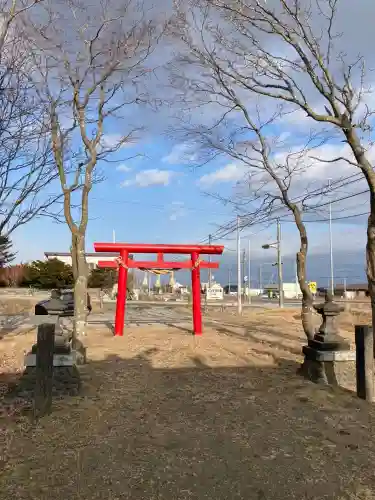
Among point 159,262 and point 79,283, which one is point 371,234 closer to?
point 79,283

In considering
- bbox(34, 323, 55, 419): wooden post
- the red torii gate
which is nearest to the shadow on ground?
bbox(34, 323, 55, 419): wooden post

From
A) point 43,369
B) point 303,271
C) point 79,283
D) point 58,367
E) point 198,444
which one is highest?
point 303,271

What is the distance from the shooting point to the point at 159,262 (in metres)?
14.4

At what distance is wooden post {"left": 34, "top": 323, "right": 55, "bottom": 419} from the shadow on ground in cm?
20

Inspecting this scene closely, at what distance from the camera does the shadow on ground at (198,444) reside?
3865mm

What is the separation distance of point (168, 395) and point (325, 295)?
2.90 meters

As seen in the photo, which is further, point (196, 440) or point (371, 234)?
point (371, 234)

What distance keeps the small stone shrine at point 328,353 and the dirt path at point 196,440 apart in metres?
0.27

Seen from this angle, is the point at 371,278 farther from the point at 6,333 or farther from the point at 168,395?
the point at 6,333

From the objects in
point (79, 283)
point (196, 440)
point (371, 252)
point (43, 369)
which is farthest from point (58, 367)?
point (371, 252)

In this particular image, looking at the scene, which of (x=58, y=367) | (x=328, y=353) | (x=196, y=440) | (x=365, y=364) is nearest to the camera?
(x=196, y=440)

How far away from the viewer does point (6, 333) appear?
1399cm

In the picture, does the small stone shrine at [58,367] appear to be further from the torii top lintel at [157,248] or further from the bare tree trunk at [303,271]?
the torii top lintel at [157,248]

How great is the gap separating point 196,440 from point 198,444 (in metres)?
0.12
